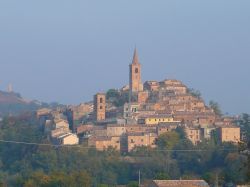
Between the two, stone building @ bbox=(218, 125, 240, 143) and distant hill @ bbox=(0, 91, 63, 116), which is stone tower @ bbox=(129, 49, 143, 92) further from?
distant hill @ bbox=(0, 91, 63, 116)

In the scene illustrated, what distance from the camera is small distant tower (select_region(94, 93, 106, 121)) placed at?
75562 mm

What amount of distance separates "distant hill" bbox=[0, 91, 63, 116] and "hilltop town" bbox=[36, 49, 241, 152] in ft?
206

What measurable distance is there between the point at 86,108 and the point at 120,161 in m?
14.1

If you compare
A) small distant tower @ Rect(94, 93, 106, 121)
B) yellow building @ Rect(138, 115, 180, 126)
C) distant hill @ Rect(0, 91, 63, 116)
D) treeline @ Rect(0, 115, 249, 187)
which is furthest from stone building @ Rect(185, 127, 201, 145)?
distant hill @ Rect(0, 91, 63, 116)

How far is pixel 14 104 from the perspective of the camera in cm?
16100

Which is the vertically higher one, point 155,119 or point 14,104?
point 14,104

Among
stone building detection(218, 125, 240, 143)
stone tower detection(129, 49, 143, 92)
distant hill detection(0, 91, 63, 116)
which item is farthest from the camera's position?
distant hill detection(0, 91, 63, 116)

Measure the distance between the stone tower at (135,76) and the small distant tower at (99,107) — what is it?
207 inches

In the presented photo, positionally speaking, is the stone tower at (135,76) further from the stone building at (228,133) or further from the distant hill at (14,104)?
the distant hill at (14,104)

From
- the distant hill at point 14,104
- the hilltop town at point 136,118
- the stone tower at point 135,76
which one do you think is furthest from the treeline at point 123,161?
the distant hill at point 14,104

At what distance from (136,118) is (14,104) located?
8768cm

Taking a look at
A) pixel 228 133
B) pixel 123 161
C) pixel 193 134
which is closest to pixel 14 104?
pixel 193 134

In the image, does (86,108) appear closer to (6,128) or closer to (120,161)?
(6,128)

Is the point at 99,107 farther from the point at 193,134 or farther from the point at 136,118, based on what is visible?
the point at 193,134
